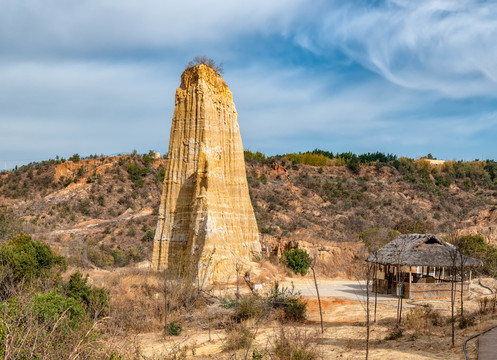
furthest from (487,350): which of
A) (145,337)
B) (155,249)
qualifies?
(155,249)

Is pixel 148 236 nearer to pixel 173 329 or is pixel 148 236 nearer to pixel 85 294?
pixel 85 294

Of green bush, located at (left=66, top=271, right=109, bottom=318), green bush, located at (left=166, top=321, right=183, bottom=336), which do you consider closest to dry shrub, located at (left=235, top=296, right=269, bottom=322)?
green bush, located at (left=166, top=321, right=183, bottom=336)

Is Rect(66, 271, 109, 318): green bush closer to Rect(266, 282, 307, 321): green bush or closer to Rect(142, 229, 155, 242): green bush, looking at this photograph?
Rect(266, 282, 307, 321): green bush

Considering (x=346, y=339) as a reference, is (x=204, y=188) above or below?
above

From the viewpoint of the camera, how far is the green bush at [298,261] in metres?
33.0

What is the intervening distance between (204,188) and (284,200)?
39.1m

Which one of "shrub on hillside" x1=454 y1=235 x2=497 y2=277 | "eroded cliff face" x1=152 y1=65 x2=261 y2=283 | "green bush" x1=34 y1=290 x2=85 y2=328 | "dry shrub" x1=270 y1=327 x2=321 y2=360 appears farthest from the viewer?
"shrub on hillside" x1=454 y1=235 x2=497 y2=277

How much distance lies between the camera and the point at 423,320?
1609 cm

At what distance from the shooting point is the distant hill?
4562 centimetres

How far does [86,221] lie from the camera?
52594mm

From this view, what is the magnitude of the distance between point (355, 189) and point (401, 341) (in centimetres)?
5691

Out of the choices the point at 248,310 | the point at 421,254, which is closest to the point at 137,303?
the point at 248,310

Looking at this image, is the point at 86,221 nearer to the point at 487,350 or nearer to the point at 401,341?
the point at 401,341

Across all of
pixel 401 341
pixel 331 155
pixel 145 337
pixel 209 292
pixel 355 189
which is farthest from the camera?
pixel 331 155
